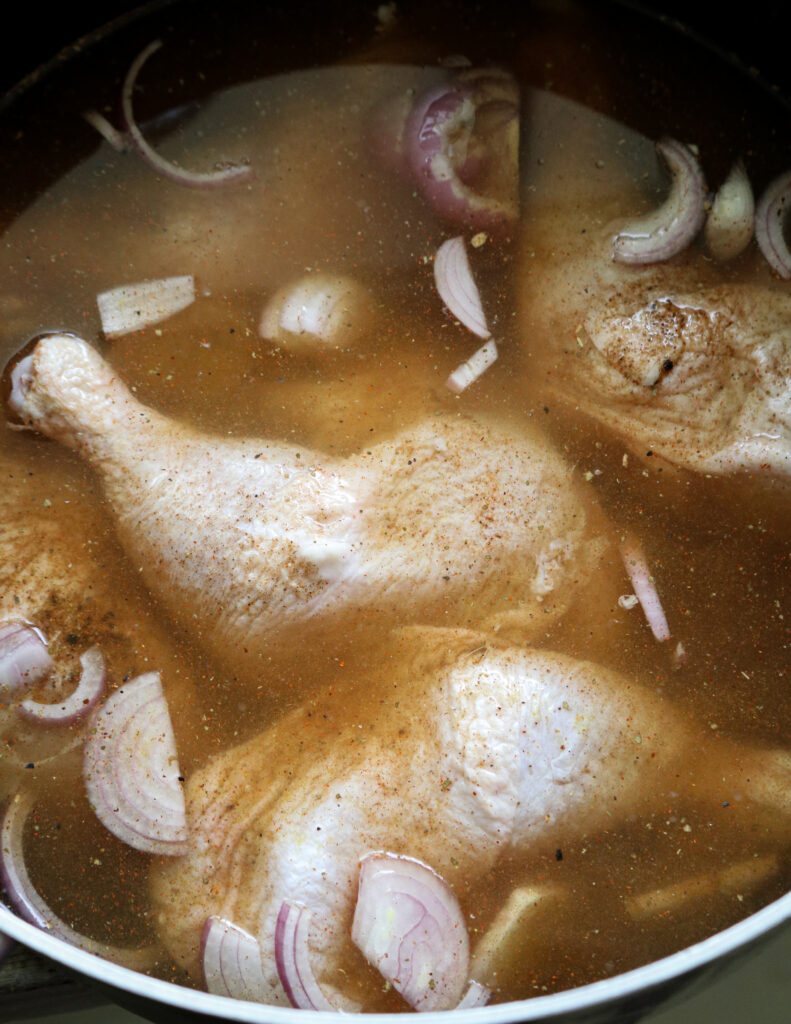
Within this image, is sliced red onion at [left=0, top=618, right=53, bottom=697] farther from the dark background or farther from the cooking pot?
the dark background

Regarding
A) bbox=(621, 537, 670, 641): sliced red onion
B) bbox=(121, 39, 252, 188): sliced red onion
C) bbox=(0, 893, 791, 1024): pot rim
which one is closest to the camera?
bbox=(0, 893, 791, 1024): pot rim

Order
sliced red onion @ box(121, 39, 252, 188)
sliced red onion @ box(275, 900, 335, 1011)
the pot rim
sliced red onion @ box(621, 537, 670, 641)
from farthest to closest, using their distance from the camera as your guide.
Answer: sliced red onion @ box(121, 39, 252, 188), sliced red onion @ box(621, 537, 670, 641), sliced red onion @ box(275, 900, 335, 1011), the pot rim

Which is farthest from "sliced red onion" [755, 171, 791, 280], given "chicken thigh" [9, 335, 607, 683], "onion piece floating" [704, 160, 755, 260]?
"chicken thigh" [9, 335, 607, 683]

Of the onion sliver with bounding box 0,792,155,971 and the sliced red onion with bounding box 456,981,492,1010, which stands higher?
the onion sliver with bounding box 0,792,155,971

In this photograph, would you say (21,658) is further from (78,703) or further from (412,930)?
(412,930)

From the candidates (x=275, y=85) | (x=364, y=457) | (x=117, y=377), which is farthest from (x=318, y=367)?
(x=275, y=85)

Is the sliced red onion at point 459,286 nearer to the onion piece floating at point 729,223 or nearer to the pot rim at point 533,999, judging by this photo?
the onion piece floating at point 729,223
